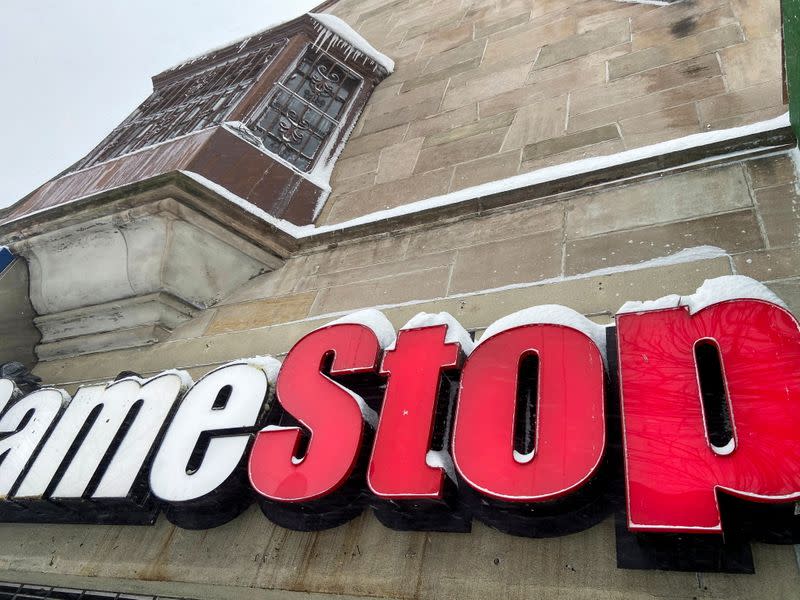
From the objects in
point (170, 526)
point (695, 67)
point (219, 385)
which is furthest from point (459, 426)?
point (695, 67)

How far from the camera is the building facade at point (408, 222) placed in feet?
8.71

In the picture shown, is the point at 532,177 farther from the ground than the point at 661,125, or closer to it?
farther from the ground

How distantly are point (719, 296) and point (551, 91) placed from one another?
147 inches

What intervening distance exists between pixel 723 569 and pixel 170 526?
2.98 metres

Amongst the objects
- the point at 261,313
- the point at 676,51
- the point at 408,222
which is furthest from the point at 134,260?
the point at 676,51

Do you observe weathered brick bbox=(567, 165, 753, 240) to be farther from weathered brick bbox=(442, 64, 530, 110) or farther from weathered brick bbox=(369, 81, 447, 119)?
weathered brick bbox=(369, 81, 447, 119)

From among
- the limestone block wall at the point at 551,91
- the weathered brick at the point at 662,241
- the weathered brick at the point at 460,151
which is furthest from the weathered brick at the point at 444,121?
the weathered brick at the point at 662,241

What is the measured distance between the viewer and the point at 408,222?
4.68 meters

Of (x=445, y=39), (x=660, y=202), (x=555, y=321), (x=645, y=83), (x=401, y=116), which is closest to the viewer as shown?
(x=555, y=321)

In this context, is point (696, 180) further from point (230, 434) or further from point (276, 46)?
point (276, 46)

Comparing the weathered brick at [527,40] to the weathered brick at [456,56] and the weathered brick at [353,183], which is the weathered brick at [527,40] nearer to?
the weathered brick at [456,56]

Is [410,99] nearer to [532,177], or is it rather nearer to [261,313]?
[532,177]

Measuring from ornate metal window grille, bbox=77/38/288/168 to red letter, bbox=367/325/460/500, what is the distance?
4163 millimetres

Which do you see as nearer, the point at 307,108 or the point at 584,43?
the point at 584,43
